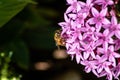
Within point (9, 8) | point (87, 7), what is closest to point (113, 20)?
point (87, 7)

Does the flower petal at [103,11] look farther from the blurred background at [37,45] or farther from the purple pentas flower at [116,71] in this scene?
the blurred background at [37,45]

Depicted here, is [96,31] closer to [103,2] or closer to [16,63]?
[103,2]

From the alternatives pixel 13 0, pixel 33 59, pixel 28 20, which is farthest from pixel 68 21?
pixel 33 59

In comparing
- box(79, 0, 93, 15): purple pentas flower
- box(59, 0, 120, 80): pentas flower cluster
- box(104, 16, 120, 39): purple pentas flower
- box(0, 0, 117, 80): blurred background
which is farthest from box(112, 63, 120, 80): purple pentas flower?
box(0, 0, 117, 80): blurred background

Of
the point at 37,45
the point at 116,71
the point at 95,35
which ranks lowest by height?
the point at 37,45

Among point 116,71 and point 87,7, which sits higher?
point 87,7

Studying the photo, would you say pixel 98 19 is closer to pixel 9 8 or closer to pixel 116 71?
pixel 116 71
